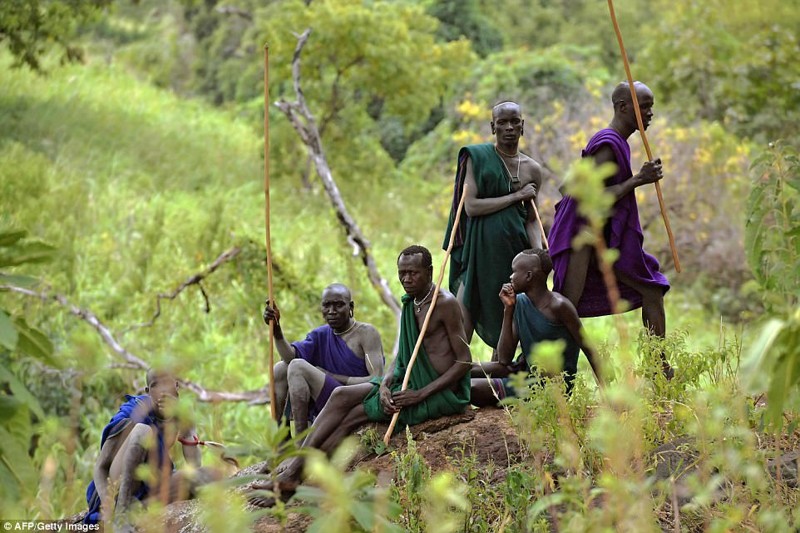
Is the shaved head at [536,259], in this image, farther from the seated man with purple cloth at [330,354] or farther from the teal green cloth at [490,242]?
the seated man with purple cloth at [330,354]

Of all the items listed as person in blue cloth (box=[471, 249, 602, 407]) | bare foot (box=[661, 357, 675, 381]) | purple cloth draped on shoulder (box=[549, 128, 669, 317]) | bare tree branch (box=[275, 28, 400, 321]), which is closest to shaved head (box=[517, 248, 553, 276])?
person in blue cloth (box=[471, 249, 602, 407])

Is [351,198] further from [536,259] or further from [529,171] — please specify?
[536,259]

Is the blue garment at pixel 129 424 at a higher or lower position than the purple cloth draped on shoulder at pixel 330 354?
lower

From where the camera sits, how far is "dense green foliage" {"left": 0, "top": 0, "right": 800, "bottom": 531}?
13.5ft

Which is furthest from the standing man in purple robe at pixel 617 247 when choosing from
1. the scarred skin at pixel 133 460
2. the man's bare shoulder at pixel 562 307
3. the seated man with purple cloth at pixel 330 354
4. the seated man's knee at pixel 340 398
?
the scarred skin at pixel 133 460

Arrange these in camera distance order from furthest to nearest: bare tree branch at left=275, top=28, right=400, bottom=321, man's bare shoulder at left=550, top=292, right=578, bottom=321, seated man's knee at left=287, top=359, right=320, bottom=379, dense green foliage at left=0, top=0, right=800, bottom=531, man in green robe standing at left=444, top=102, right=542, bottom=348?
bare tree branch at left=275, top=28, right=400, bottom=321 < man in green robe standing at left=444, top=102, right=542, bottom=348 < seated man's knee at left=287, top=359, right=320, bottom=379 < man's bare shoulder at left=550, top=292, right=578, bottom=321 < dense green foliage at left=0, top=0, right=800, bottom=531

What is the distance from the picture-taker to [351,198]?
15734mm

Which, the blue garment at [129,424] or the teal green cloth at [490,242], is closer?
the blue garment at [129,424]

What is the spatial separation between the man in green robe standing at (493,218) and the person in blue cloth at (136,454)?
61.2 inches

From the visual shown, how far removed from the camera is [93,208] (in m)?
13.1

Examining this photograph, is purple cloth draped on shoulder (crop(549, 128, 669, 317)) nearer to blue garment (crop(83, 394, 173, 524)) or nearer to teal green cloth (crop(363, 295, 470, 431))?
teal green cloth (crop(363, 295, 470, 431))

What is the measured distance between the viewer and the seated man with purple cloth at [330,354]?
5.29 meters

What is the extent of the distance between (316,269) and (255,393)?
9.33ft

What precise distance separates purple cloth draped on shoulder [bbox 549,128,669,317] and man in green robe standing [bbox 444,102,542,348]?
255 mm
